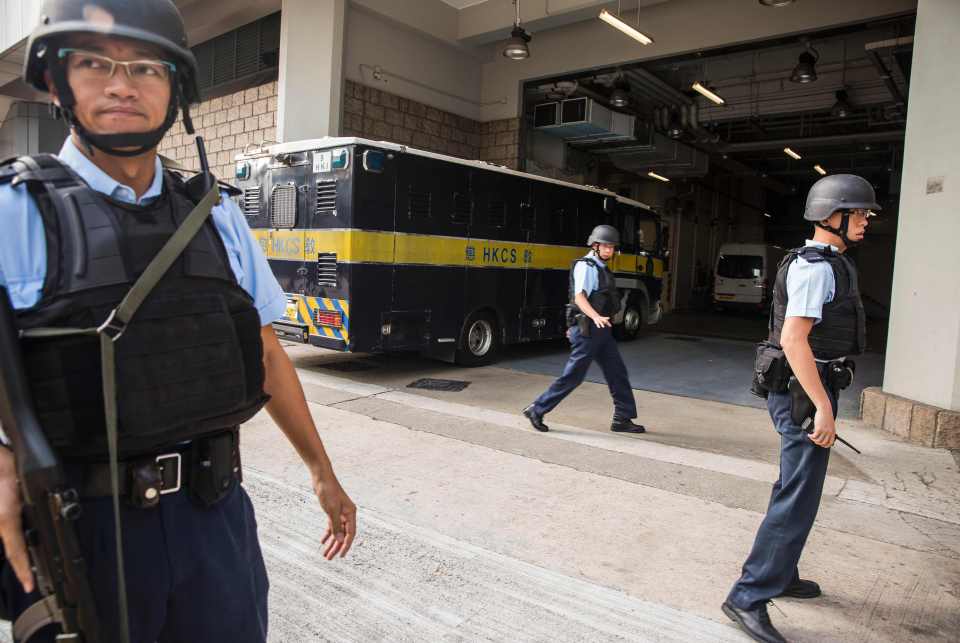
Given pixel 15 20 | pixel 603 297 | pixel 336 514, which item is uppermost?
pixel 15 20

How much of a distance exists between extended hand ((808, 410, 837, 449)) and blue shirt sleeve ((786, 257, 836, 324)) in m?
0.41

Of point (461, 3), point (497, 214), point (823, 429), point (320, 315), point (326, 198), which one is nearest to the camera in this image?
point (823, 429)

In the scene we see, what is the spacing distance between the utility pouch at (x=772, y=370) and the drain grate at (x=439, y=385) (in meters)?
4.95

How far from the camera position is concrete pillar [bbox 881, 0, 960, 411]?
5.94m

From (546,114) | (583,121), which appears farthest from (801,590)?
(546,114)

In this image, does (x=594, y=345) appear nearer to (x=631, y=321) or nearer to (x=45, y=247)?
(x=45, y=247)

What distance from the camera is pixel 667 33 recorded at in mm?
11984

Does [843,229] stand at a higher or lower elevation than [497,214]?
lower

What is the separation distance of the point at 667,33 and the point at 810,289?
415 inches

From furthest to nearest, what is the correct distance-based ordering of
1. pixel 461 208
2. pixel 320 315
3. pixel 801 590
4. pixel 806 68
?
pixel 806 68, pixel 461 208, pixel 320 315, pixel 801 590

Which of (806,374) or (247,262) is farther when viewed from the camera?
(806,374)

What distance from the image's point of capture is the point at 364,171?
7637 millimetres

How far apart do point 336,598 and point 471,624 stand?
63 cm

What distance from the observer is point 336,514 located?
5.86 feet
